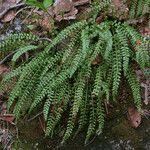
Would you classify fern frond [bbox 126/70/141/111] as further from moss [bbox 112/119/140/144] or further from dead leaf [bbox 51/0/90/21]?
dead leaf [bbox 51/0/90/21]

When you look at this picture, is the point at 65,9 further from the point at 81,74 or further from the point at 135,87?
the point at 135,87

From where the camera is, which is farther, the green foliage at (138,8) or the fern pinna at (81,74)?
the green foliage at (138,8)

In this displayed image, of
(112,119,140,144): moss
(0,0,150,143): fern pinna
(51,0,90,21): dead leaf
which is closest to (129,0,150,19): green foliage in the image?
(0,0,150,143): fern pinna

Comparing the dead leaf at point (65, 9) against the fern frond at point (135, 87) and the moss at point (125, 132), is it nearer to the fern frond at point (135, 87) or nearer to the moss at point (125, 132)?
the fern frond at point (135, 87)

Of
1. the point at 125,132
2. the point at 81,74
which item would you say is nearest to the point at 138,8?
the point at 81,74

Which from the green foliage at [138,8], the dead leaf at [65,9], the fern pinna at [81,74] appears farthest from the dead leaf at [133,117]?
the dead leaf at [65,9]

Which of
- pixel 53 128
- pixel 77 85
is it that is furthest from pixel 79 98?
pixel 53 128
